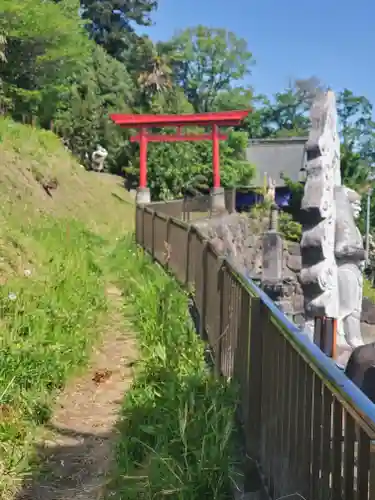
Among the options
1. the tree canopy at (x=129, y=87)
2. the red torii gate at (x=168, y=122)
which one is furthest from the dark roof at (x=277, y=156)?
the red torii gate at (x=168, y=122)

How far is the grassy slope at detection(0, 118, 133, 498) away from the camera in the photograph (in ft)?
16.0

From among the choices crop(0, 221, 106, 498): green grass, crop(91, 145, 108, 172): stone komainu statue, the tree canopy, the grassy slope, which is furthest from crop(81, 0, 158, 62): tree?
crop(0, 221, 106, 498): green grass

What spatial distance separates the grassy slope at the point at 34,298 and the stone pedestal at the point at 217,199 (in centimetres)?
747

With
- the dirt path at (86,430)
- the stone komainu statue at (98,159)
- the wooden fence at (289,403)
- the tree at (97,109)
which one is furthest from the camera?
the stone komainu statue at (98,159)

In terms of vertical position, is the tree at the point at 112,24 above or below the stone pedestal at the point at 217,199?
above

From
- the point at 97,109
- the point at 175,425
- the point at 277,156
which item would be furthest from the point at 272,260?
the point at 277,156

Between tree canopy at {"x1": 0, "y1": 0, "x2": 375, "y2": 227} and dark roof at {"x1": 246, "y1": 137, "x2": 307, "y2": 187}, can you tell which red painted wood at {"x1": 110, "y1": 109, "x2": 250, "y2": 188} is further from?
dark roof at {"x1": 246, "y1": 137, "x2": 307, "y2": 187}

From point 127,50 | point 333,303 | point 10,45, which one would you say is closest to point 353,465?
point 333,303

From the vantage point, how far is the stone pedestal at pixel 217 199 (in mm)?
23998

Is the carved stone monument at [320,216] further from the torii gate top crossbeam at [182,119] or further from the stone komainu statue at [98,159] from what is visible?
the stone komainu statue at [98,159]

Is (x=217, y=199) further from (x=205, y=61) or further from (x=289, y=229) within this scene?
(x=205, y=61)

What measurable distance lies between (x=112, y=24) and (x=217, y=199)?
2804cm

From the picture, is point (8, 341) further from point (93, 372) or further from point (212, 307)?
point (212, 307)

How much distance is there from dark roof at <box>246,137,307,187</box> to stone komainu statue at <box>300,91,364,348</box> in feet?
124
